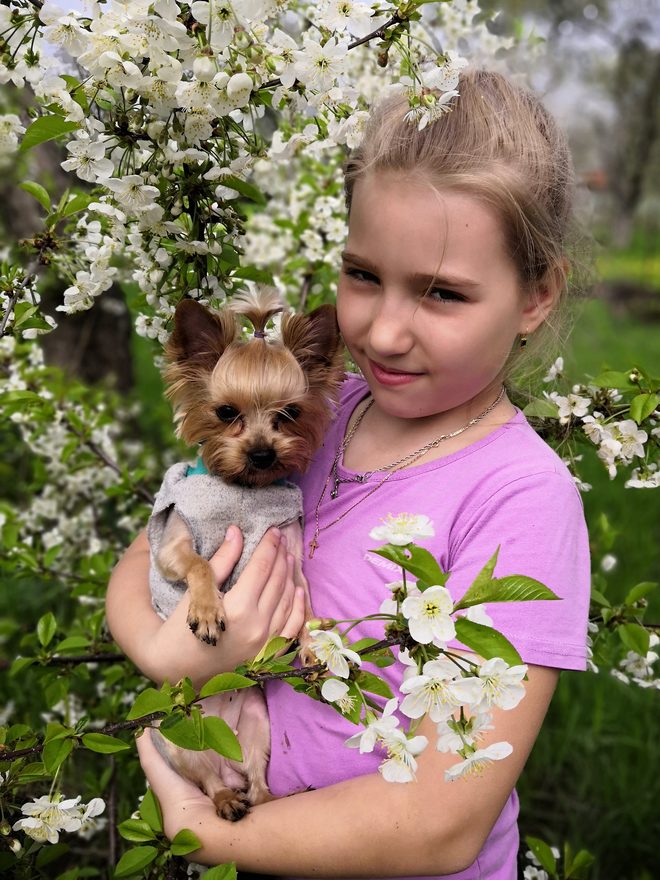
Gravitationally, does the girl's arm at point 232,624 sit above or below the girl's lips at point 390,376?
below

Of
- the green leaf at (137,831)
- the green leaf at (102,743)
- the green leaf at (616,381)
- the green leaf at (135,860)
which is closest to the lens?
the green leaf at (102,743)

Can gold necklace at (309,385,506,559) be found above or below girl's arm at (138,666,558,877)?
above

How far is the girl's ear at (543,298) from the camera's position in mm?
2102

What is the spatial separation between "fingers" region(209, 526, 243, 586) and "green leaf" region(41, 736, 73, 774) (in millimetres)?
576

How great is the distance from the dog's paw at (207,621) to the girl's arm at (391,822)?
0.38 meters

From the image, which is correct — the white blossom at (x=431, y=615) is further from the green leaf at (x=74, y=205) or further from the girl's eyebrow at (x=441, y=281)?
the green leaf at (x=74, y=205)

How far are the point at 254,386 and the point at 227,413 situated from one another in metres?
0.12

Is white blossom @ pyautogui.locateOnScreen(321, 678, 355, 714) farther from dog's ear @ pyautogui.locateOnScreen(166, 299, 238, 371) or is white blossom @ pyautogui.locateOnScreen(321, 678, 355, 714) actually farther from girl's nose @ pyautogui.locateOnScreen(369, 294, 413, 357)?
dog's ear @ pyautogui.locateOnScreen(166, 299, 238, 371)

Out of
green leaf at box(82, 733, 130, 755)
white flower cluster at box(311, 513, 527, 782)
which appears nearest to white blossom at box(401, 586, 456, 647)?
white flower cluster at box(311, 513, 527, 782)

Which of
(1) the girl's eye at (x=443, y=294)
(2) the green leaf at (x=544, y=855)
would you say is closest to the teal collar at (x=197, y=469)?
(1) the girl's eye at (x=443, y=294)

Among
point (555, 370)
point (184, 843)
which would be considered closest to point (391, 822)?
point (184, 843)

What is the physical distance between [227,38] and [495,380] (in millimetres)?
1064

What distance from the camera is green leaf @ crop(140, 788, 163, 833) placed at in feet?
6.00

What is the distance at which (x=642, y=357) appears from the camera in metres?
10.9
